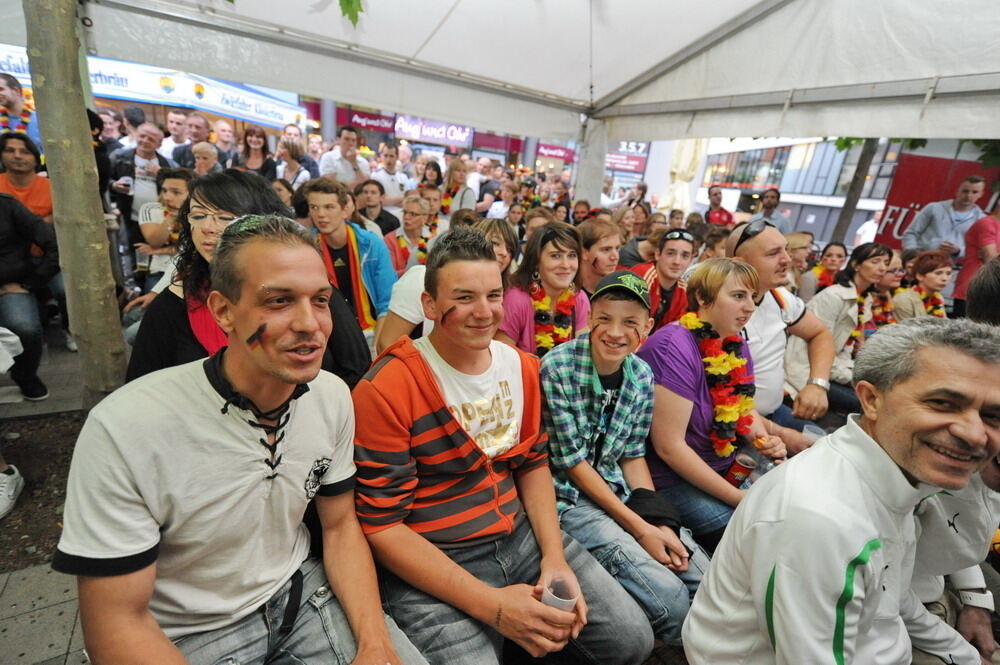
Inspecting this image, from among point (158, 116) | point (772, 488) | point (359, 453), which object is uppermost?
point (158, 116)

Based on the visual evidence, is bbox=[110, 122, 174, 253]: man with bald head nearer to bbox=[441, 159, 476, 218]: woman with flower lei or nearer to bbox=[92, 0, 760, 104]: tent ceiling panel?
bbox=[92, 0, 760, 104]: tent ceiling panel

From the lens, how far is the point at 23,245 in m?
3.36

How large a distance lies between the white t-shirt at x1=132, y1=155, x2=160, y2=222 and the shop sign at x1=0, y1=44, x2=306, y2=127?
599cm

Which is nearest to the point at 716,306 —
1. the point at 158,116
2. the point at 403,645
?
the point at 403,645

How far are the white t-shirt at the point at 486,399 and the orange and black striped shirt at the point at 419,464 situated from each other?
0.17 ft

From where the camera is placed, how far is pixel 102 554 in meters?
1.06

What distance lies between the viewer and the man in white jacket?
118 cm

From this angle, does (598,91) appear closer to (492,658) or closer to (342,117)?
(492,658)

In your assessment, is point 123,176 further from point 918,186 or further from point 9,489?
point 918,186

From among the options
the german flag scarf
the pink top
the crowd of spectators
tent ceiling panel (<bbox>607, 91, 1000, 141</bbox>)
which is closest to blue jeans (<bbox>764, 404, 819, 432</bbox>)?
the crowd of spectators

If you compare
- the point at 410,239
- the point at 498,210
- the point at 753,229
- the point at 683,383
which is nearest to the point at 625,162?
the point at 498,210

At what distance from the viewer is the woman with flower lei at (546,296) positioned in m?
3.00

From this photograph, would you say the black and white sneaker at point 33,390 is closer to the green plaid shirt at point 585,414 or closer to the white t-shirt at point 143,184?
the white t-shirt at point 143,184

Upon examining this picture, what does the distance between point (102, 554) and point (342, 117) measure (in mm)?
18854
